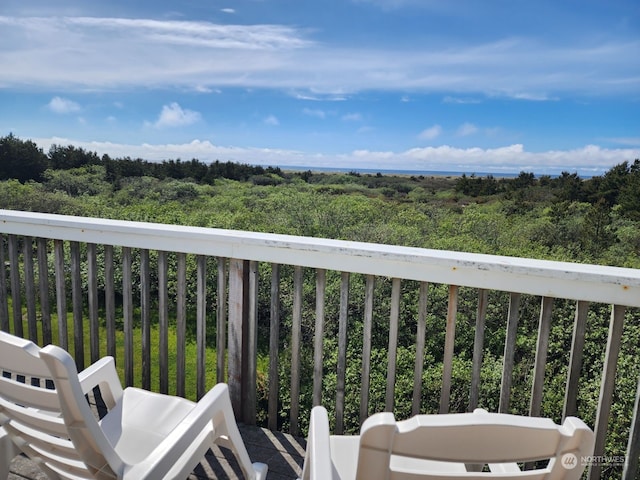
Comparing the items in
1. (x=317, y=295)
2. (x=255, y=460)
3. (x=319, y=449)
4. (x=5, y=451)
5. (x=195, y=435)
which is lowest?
(x=255, y=460)

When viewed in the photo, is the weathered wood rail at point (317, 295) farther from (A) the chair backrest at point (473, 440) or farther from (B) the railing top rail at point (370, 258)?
(A) the chair backrest at point (473, 440)

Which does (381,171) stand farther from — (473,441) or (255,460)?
(473,441)

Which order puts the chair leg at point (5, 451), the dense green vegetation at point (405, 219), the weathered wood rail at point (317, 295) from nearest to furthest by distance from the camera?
1. the chair leg at point (5, 451)
2. the weathered wood rail at point (317, 295)
3. the dense green vegetation at point (405, 219)

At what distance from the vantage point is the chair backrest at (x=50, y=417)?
1341 millimetres

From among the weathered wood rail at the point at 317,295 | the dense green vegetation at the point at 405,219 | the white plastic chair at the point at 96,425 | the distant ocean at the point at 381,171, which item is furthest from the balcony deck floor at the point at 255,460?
the distant ocean at the point at 381,171

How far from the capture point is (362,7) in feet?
34.3

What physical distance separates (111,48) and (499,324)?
9786 millimetres

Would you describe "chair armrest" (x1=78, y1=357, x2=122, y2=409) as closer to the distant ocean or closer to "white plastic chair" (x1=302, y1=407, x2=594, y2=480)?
"white plastic chair" (x1=302, y1=407, x2=594, y2=480)

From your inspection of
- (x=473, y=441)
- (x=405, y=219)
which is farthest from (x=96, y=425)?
(x=405, y=219)

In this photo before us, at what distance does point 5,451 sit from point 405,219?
244 inches

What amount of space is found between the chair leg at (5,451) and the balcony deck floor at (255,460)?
47 centimetres

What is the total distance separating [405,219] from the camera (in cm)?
739

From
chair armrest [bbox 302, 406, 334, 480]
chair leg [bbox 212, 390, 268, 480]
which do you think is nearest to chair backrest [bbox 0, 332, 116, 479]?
chair leg [bbox 212, 390, 268, 480]

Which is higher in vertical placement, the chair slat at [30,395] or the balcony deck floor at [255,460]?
the chair slat at [30,395]
